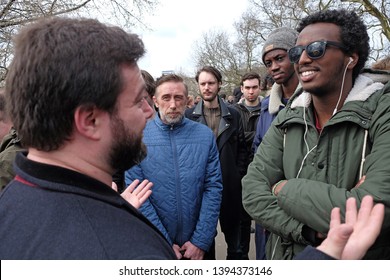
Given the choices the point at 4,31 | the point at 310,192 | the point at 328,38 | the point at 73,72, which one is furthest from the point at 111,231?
the point at 4,31

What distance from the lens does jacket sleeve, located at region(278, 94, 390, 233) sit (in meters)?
1.63

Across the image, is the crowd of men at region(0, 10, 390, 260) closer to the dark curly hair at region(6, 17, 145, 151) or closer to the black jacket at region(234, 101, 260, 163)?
the dark curly hair at region(6, 17, 145, 151)

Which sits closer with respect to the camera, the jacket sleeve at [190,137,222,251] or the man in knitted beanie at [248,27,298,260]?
the jacket sleeve at [190,137,222,251]

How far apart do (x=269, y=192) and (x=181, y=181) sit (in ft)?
2.83

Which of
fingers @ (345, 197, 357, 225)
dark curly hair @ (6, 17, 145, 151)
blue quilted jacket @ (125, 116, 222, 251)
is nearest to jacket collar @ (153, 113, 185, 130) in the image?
blue quilted jacket @ (125, 116, 222, 251)

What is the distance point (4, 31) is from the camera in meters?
9.33

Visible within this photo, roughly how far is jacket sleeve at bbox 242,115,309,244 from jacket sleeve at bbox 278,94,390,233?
0.27 ft

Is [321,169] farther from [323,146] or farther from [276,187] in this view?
[276,187]

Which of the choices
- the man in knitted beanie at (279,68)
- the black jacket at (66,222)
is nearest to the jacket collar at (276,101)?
the man in knitted beanie at (279,68)

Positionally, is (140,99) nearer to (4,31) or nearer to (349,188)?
(349,188)

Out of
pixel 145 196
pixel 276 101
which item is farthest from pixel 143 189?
pixel 276 101

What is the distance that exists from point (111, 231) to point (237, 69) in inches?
1668

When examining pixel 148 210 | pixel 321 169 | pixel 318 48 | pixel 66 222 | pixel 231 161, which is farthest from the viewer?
pixel 231 161

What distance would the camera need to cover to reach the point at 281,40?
9.97 ft
